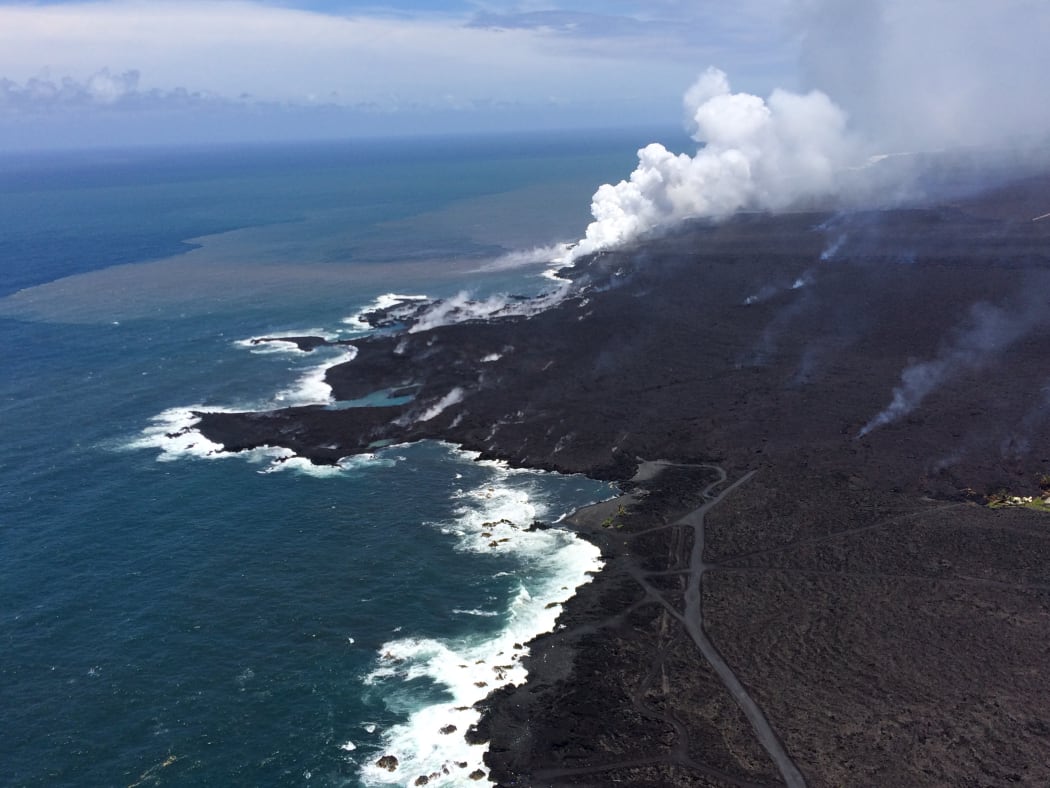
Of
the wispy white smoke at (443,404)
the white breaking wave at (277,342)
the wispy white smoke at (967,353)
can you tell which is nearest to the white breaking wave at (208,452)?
the wispy white smoke at (443,404)

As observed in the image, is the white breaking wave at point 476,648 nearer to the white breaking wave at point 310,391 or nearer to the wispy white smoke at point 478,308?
the white breaking wave at point 310,391

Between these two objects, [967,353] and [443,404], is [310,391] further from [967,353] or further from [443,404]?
[967,353]

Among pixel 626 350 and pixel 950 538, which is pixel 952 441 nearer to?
pixel 950 538

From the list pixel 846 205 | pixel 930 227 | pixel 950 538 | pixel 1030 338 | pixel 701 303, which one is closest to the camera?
pixel 950 538

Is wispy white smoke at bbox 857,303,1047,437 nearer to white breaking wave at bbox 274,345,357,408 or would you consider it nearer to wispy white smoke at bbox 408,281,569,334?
wispy white smoke at bbox 408,281,569,334

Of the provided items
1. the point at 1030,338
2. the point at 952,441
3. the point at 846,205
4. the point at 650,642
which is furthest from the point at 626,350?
the point at 846,205

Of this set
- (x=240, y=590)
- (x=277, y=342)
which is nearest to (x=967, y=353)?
(x=240, y=590)
